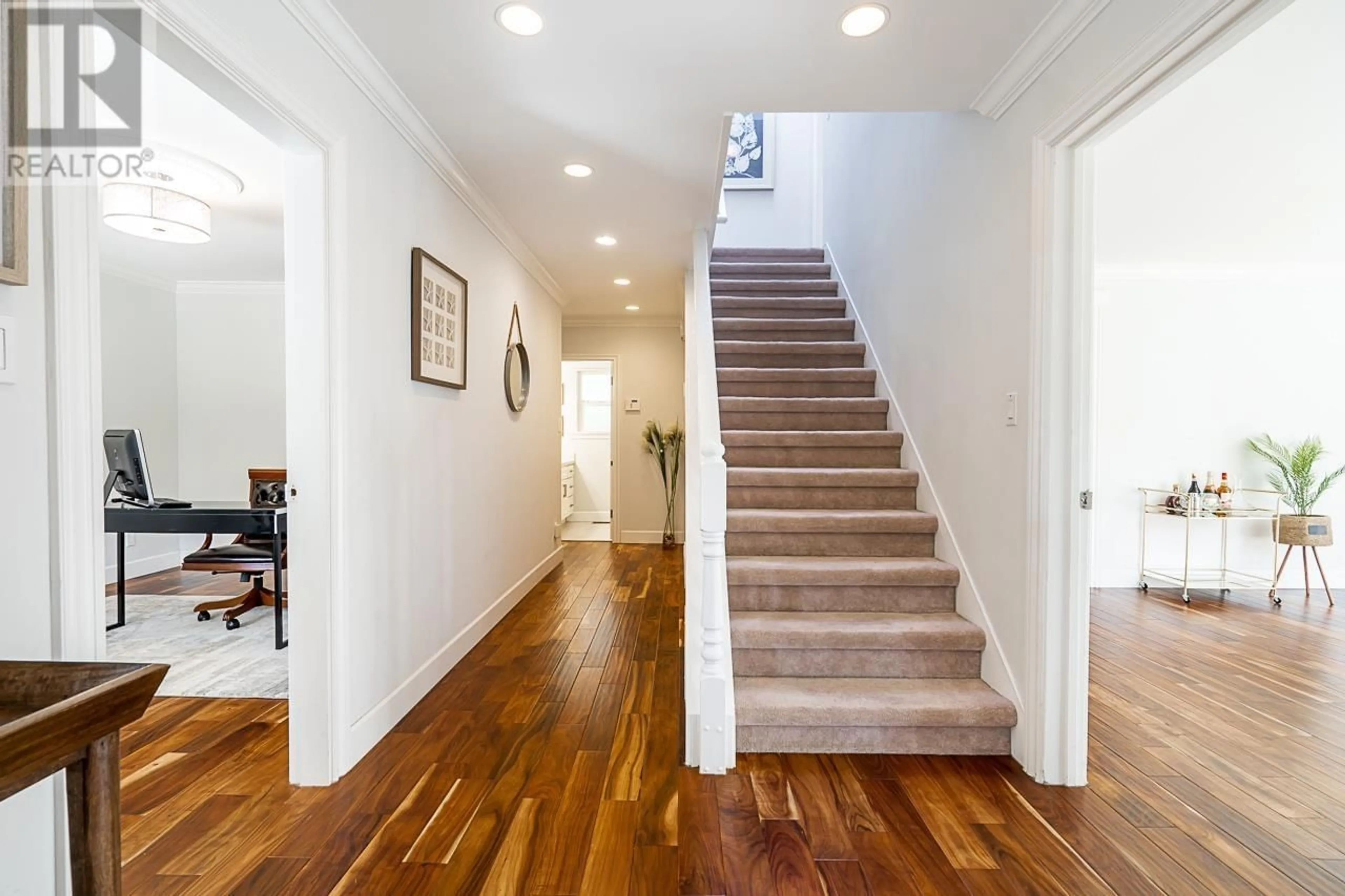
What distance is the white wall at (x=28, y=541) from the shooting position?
1030 mm

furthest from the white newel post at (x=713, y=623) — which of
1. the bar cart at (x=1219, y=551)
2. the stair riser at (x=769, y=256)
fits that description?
the bar cart at (x=1219, y=551)

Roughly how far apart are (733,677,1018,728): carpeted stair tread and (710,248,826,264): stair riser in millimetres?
3996

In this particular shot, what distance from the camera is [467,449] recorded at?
323cm

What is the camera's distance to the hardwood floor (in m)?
→ 1.53

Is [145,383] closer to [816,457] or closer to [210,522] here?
[210,522]

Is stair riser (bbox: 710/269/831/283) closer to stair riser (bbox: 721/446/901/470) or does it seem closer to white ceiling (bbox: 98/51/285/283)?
stair riser (bbox: 721/446/901/470)

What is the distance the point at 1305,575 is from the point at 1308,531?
0.40m

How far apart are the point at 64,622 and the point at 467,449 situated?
214 cm

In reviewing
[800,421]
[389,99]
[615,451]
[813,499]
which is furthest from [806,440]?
[615,451]

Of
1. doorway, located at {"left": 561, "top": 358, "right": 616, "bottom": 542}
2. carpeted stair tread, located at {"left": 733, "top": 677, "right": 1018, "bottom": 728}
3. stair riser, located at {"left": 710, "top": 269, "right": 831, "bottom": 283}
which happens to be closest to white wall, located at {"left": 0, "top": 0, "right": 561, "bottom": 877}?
carpeted stair tread, located at {"left": 733, "top": 677, "right": 1018, "bottom": 728}

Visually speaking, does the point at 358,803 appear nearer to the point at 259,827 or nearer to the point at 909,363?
the point at 259,827

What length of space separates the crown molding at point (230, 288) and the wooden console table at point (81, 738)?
539 cm

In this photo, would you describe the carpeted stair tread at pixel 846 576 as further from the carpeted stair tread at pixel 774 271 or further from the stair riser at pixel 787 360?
the carpeted stair tread at pixel 774 271

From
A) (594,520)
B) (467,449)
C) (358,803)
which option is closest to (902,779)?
(358,803)
